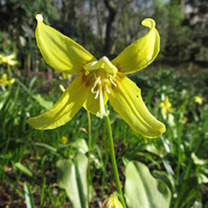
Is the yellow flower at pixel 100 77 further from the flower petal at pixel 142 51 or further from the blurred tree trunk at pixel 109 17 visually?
the blurred tree trunk at pixel 109 17

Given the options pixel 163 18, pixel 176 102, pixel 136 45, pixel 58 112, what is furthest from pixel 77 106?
pixel 163 18

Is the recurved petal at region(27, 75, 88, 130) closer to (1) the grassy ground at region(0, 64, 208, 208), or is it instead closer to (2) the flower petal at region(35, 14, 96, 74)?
(2) the flower petal at region(35, 14, 96, 74)

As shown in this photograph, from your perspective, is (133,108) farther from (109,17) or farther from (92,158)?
(109,17)

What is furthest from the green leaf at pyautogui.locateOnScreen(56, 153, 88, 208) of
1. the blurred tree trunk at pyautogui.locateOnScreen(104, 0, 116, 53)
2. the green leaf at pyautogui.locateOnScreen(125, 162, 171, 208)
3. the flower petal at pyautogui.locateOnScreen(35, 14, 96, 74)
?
the blurred tree trunk at pyautogui.locateOnScreen(104, 0, 116, 53)

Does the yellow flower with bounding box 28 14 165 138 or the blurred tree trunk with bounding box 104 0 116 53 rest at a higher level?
the blurred tree trunk with bounding box 104 0 116 53

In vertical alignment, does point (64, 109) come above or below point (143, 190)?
above

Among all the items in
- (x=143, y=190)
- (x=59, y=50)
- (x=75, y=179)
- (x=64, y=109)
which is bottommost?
(x=143, y=190)

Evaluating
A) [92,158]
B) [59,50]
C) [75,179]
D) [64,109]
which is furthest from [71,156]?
[59,50]

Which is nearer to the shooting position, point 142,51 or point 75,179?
point 142,51
